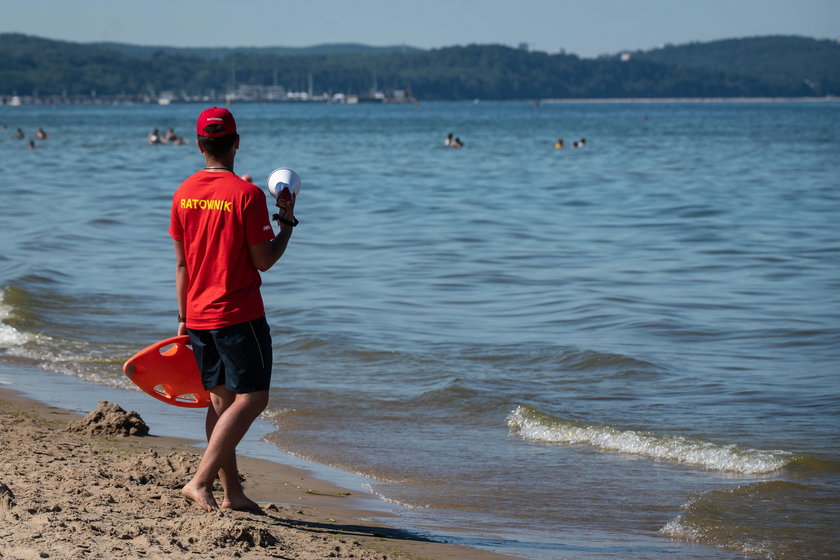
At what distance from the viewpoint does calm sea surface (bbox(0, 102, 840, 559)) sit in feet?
18.4

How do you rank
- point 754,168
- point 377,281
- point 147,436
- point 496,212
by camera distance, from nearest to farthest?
point 147,436 → point 377,281 → point 496,212 → point 754,168

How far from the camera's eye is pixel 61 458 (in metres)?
5.30

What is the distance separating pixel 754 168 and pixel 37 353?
28285mm

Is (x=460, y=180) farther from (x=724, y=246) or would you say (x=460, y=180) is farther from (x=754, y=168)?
(x=724, y=246)

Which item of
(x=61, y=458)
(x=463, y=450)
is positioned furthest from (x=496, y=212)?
(x=61, y=458)

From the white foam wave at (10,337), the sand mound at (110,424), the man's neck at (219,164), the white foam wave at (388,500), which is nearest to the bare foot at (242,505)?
the white foam wave at (388,500)

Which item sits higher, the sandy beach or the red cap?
the red cap

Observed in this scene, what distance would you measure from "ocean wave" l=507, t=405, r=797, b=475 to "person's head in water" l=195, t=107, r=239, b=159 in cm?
340

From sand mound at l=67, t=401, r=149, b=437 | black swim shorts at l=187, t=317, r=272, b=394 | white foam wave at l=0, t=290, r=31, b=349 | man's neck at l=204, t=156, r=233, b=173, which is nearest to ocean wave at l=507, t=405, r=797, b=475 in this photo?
sand mound at l=67, t=401, r=149, b=437

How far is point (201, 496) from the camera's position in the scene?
180 inches

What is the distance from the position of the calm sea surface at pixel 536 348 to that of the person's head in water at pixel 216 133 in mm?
2013

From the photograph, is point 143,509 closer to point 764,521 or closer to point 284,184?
point 284,184

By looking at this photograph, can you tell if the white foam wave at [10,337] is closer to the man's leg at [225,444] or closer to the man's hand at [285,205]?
the man's leg at [225,444]

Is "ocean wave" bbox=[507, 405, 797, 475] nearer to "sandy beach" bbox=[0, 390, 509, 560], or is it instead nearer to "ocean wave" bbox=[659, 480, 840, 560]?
"ocean wave" bbox=[659, 480, 840, 560]
